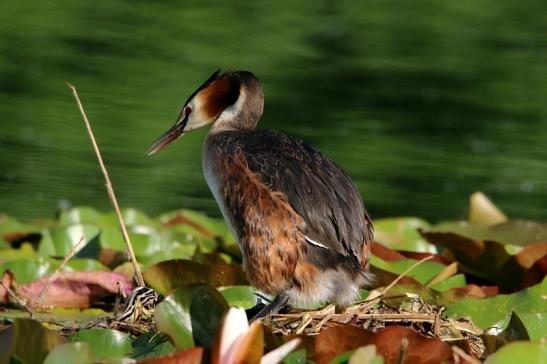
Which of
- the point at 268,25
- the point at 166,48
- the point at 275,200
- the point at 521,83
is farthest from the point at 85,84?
the point at 275,200

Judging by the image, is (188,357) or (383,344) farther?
(383,344)

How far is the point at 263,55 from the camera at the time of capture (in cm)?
605

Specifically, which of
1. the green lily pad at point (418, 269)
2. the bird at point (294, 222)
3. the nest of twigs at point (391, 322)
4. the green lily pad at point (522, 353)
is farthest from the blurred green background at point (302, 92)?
the green lily pad at point (522, 353)

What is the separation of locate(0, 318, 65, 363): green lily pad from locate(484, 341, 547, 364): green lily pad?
71cm

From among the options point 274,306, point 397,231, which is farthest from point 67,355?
point 397,231

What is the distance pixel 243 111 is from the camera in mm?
3707

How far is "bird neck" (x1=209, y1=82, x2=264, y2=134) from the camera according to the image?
370 centimetres

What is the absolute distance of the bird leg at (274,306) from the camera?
297cm

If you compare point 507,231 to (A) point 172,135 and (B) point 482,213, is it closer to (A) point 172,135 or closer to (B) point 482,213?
(B) point 482,213

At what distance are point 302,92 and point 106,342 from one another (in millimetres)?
3563

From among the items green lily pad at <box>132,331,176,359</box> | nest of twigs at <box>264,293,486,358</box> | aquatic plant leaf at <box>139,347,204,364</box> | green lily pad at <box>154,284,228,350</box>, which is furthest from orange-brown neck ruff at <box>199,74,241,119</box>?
aquatic plant leaf at <box>139,347,204,364</box>

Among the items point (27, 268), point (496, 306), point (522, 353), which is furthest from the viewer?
point (27, 268)

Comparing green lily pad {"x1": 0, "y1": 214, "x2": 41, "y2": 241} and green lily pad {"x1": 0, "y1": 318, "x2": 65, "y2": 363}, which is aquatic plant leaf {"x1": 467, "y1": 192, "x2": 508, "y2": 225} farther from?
green lily pad {"x1": 0, "y1": 318, "x2": 65, "y2": 363}

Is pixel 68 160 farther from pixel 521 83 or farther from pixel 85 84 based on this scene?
pixel 521 83
